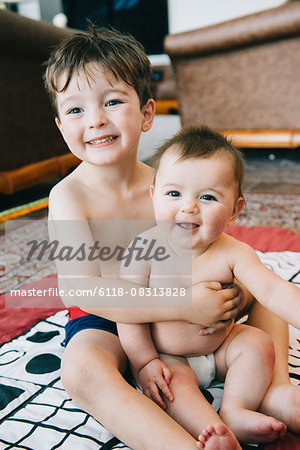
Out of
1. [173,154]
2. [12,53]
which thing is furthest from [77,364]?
[12,53]

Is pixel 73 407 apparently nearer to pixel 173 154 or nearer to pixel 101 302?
pixel 101 302

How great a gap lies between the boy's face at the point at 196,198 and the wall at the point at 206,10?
4643 mm

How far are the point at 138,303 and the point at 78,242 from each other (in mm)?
149

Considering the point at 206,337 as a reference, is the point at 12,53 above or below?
above

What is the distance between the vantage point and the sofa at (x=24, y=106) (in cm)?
179

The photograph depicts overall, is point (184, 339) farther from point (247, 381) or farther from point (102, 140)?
point (102, 140)

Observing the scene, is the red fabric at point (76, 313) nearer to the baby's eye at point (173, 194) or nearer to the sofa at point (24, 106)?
the baby's eye at point (173, 194)

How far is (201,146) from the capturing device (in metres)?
0.63

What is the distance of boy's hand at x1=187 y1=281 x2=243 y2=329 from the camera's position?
645 mm

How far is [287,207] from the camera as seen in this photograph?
179cm

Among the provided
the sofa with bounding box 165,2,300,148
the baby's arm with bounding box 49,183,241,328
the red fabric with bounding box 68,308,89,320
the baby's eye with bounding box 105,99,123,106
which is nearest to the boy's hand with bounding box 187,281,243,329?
the baby's arm with bounding box 49,183,241,328

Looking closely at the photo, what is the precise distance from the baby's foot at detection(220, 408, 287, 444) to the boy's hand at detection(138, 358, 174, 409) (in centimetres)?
9

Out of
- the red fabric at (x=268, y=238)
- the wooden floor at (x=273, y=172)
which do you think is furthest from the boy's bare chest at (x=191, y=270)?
the wooden floor at (x=273, y=172)

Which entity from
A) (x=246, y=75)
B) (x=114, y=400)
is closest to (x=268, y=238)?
(x=114, y=400)
